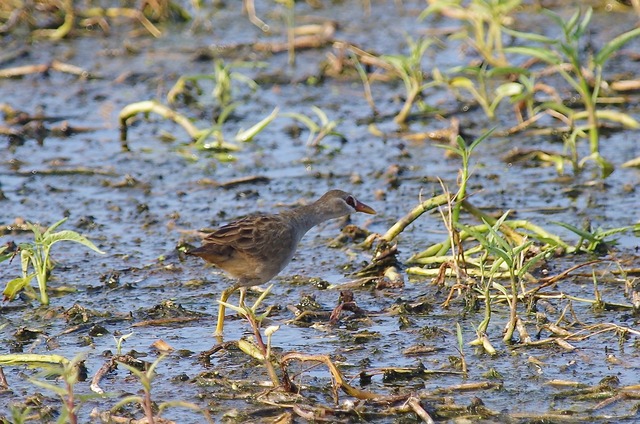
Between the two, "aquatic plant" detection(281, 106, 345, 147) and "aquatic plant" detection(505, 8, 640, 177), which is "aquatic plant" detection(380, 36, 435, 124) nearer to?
"aquatic plant" detection(281, 106, 345, 147)

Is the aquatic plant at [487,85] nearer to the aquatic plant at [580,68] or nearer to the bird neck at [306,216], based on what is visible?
the aquatic plant at [580,68]

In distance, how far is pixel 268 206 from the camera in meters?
7.73

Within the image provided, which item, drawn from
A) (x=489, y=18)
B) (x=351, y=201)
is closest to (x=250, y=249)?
(x=351, y=201)

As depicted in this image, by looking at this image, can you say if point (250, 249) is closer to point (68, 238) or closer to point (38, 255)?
point (68, 238)

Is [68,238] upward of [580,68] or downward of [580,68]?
downward

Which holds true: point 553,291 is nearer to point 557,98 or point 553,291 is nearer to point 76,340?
point 76,340

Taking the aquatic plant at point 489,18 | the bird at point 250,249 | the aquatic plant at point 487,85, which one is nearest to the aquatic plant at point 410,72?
the aquatic plant at point 487,85

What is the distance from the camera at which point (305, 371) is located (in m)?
4.80

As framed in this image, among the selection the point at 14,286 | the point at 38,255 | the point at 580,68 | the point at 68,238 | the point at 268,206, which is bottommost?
the point at 268,206

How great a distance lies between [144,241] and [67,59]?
4.69 metres

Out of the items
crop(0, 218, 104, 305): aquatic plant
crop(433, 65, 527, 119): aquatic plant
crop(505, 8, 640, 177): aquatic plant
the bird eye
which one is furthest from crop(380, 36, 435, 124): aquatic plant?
crop(0, 218, 104, 305): aquatic plant

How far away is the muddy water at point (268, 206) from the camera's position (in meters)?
5.01

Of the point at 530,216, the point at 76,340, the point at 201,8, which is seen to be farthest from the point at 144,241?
the point at 201,8

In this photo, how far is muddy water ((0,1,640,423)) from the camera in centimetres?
501
